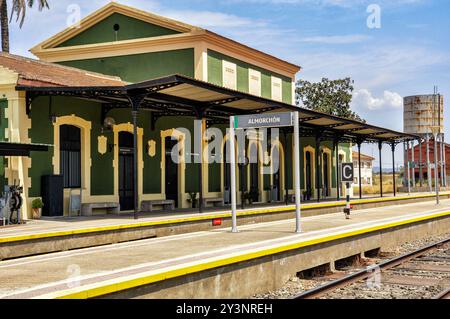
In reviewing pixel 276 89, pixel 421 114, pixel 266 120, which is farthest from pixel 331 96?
pixel 266 120

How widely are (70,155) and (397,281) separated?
467 inches

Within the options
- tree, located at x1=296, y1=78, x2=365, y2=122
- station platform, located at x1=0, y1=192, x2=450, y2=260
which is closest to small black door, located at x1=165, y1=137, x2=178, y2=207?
station platform, located at x1=0, y1=192, x2=450, y2=260

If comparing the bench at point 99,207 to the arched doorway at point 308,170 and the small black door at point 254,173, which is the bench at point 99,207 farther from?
the arched doorway at point 308,170

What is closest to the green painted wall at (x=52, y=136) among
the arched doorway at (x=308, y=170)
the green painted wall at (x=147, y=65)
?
the green painted wall at (x=147, y=65)

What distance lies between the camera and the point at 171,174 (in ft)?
76.6

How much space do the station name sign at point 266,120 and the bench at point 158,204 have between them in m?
8.91

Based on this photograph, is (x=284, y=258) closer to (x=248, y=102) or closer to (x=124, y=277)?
(x=124, y=277)

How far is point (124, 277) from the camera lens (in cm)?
726

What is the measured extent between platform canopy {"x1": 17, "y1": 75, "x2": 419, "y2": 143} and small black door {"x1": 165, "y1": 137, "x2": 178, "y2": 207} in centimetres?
165

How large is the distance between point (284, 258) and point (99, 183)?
1109cm

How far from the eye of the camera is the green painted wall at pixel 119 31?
2600 cm

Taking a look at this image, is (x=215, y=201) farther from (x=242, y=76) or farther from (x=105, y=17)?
(x=105, y=17)

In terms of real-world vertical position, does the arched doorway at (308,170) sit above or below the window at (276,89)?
below
